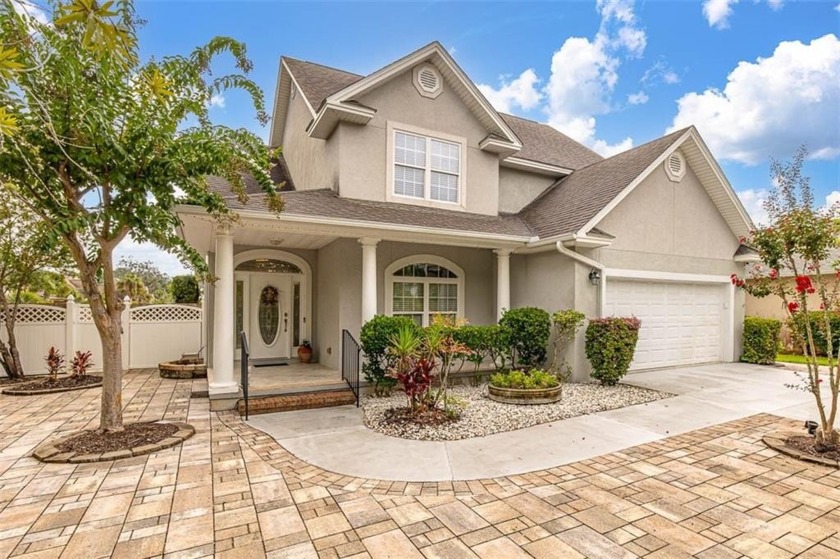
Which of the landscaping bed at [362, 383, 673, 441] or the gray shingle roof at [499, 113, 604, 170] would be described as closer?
the landscaping bed at [362, 383, 673, 441]

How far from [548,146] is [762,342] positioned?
8896mm

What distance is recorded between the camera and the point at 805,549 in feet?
10.9

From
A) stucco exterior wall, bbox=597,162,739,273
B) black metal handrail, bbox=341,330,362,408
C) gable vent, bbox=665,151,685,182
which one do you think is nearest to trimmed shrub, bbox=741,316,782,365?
stucco exterior wall, bbox=597,162,739,273

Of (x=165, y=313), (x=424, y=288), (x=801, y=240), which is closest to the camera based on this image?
(x=801, y=240)

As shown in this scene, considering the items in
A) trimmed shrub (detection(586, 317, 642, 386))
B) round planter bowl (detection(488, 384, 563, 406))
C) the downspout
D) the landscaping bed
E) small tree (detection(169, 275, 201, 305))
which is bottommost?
the landscaping bed

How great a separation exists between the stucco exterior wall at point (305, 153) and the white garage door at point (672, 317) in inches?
292

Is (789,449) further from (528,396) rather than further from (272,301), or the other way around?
(272,301)

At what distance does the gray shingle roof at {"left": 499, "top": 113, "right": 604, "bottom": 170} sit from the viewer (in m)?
13.6

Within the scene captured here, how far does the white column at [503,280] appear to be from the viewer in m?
10.5

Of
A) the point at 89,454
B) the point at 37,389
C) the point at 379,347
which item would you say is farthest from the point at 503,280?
the point at 37,389

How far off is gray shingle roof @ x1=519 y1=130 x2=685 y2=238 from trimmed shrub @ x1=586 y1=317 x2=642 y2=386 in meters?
2.28

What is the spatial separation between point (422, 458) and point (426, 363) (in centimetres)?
176

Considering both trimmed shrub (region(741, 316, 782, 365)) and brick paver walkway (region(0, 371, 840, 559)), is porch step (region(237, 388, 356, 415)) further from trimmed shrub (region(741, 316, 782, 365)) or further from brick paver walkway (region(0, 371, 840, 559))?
trimmed shrub (region(741, 316, 782, 365))

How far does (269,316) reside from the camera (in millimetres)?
11375
